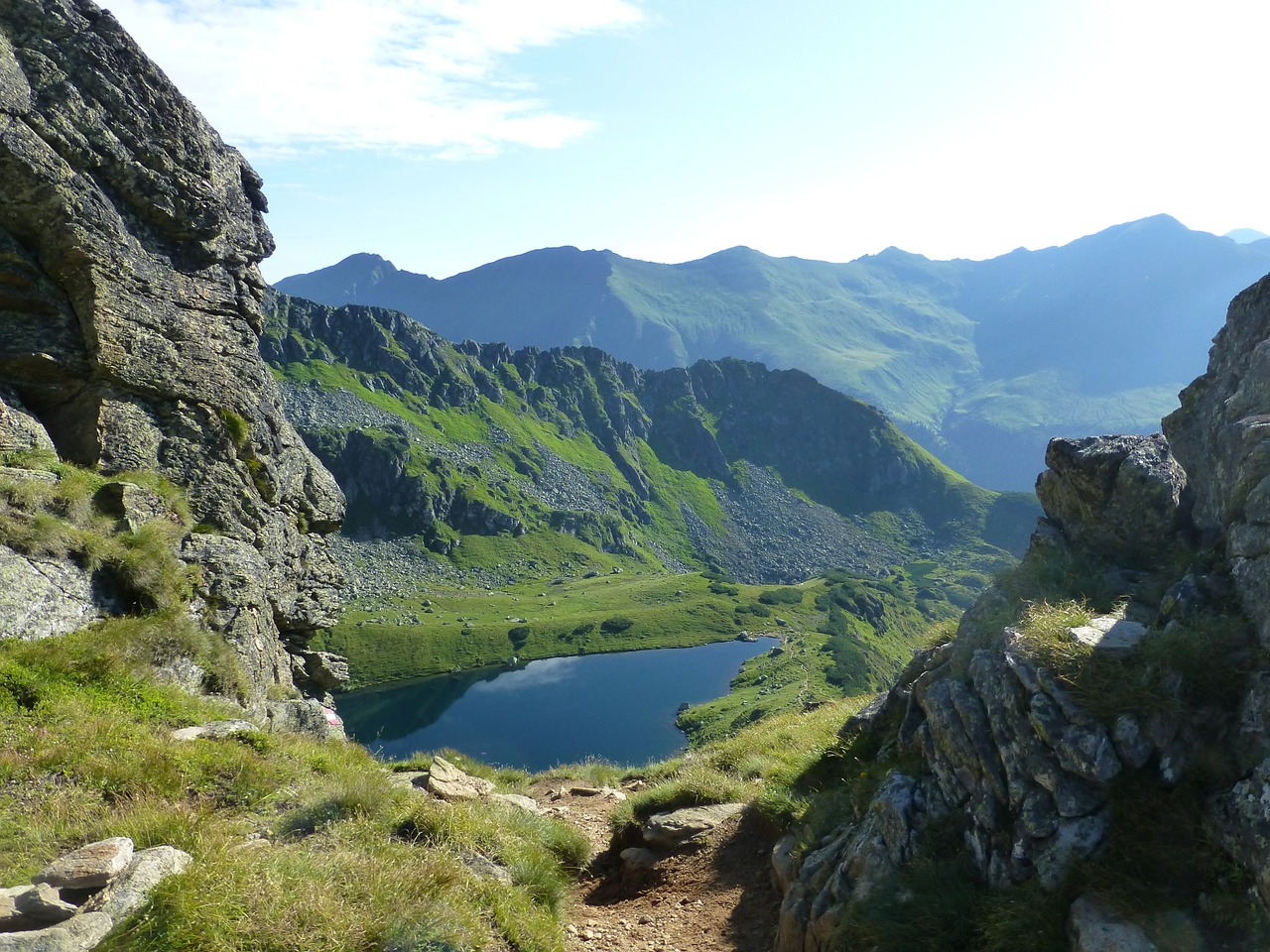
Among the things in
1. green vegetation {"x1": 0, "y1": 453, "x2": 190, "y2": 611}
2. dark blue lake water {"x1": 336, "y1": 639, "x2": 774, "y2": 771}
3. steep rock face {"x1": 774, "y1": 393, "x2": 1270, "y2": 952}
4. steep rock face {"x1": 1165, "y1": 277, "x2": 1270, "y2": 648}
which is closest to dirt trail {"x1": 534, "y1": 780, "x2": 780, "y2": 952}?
steep rock face {"x1": 774, "y1": 393, "x2": 1270, "y2": 952}

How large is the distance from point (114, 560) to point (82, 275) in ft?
34.5

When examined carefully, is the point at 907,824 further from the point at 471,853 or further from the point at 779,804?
the point at 471,853

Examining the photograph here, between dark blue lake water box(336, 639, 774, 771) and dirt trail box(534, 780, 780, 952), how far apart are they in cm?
7935

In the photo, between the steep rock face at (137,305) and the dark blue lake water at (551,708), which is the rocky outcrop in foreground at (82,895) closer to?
the steep rock face at (137,305)

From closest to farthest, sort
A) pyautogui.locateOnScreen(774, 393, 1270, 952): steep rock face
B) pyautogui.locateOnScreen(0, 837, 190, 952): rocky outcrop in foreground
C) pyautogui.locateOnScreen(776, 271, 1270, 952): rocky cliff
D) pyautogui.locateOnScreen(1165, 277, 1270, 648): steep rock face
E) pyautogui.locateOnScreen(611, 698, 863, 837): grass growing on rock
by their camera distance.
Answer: pyautogui.locateOnScreen(0, 837, 190, 952): rocky outcrop in foreground → pyautogui.locateOnScreen(776, 271, 1270, 952): rocky cliff → pyautogui.locateOnScreen(774, 393, 1270, 952): steep rock face → pyautogui.locateOnScreen(1165, 277, 1270, 648): steep rock face → pyautogui.locateOnScreen(611, 698, 863, 837): grass growing on rock

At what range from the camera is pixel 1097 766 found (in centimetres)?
906

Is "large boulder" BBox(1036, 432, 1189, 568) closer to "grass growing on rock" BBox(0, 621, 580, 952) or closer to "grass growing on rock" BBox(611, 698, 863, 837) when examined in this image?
"grass growing on rock" BBox(611, 698, 863, 837)

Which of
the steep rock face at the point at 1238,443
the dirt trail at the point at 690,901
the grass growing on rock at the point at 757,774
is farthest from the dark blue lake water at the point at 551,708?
the steep rock face at the point at 1238,443

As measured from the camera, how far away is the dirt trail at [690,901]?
1244 centimetres

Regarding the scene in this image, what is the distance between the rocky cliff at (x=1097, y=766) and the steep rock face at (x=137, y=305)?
16.6m

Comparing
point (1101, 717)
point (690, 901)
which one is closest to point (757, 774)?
point (690, 901)

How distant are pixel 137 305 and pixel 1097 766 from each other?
88.7ft

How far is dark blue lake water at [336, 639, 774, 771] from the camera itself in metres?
105

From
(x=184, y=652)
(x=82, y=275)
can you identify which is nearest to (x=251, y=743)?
(x=184, y=652)
